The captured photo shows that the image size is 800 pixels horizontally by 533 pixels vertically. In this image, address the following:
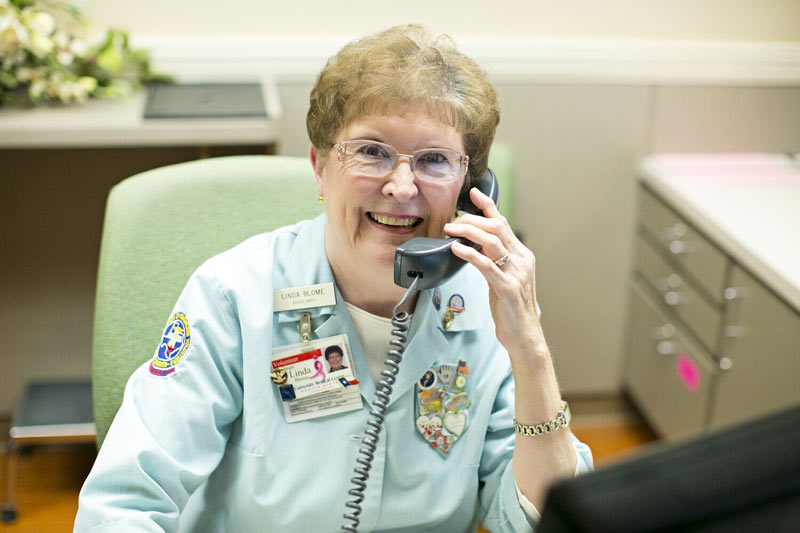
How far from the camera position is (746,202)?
2.43 m

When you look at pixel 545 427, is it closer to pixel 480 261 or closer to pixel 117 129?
pixel 480 261

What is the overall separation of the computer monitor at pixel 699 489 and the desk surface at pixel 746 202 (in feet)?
5.46

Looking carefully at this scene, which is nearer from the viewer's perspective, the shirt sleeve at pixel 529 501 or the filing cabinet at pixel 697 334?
the shirt sleeve at pixel 529 501

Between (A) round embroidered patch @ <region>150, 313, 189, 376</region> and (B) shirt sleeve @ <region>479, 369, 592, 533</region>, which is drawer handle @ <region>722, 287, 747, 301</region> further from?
(A) round embroidered patch @ <region>150, 313, 189, 376</region>

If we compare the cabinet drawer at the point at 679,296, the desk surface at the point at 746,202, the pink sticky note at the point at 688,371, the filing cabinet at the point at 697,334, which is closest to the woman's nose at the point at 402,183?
the filing cabinet at the point at 697,334

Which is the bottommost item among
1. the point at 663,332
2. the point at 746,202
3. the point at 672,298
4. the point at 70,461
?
the point at 70,461

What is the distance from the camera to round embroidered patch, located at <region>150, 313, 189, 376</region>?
3.90ft

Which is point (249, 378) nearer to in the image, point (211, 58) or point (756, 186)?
point (211, 58)

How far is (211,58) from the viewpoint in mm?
2484

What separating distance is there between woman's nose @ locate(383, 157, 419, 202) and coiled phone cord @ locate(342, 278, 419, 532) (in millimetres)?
123

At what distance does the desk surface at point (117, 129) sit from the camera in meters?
2.12

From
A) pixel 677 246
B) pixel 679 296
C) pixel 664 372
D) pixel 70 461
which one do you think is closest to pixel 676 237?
pixel 677 246

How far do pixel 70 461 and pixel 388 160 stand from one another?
191 centimetres

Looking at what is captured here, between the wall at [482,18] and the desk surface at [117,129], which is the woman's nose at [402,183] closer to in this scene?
the desk surface at [117,129]
